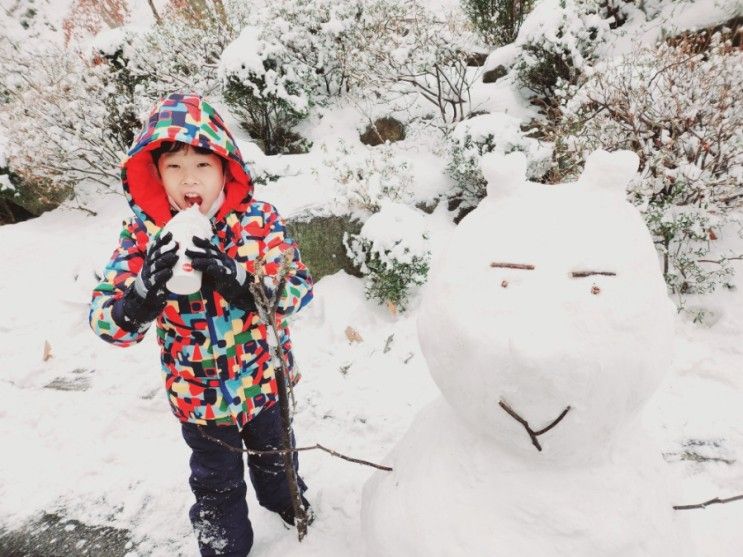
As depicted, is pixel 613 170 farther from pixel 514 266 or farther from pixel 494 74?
pixel 494 74

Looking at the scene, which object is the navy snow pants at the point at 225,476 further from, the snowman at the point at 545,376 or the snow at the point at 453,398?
the snowman at the point at 545,376

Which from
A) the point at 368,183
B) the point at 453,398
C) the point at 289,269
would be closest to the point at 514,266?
the point at 453,398

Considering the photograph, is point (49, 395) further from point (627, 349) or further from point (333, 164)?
point (627, 349)

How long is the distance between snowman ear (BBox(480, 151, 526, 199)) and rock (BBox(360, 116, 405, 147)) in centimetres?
491

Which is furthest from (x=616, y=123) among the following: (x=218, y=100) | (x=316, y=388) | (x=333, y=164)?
(x=218, y=100)

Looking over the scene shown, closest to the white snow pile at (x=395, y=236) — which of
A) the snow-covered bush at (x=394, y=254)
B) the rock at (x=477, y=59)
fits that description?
the snow-covered bush at (x=394, y=254)

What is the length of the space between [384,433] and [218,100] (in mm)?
5896

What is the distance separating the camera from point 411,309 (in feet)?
12.3

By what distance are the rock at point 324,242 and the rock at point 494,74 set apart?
351 centimetres

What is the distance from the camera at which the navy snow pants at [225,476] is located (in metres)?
1.65

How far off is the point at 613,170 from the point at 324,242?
3180mm

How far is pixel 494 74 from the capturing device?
20.0 feet

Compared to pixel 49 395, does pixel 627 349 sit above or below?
above

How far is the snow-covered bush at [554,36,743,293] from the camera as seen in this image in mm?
2955
